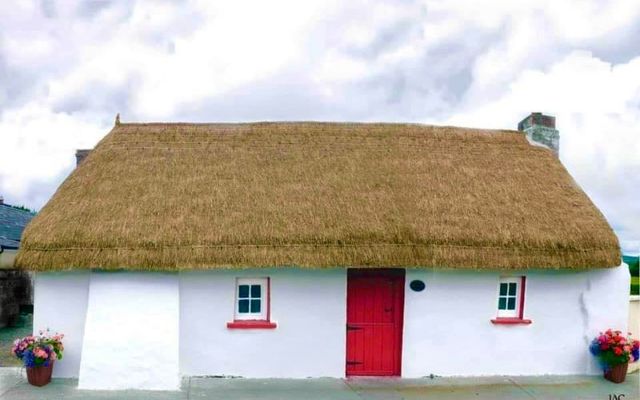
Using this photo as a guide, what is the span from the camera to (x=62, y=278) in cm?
821

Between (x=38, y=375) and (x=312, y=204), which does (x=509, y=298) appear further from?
(x=38, y=375)

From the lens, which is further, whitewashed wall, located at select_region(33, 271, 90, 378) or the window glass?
the window glass

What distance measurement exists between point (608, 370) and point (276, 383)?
6.39m

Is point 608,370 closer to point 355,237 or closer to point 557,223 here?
point 557,223

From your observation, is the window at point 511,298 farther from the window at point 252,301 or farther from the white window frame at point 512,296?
the window at point 252,301

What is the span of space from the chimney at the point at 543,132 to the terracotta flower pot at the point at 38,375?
1153cm

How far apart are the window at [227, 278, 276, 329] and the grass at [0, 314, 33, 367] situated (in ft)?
15.8

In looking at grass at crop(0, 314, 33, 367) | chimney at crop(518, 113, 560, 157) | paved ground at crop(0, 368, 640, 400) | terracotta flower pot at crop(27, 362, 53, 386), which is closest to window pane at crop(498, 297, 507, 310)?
paved ground at crop(0, 368, 640, 400)

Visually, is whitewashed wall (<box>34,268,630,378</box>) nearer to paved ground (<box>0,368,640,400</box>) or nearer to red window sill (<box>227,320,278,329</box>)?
red window sill (<box>227,320,278,329</box>)

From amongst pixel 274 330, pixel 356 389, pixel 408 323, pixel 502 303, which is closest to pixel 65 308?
pixel 274 330

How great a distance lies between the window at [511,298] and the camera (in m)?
8.80

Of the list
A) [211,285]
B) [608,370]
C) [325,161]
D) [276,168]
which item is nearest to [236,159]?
[276,168]

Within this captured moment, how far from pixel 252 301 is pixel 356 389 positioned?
247 cm

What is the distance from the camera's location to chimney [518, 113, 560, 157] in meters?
11.3
